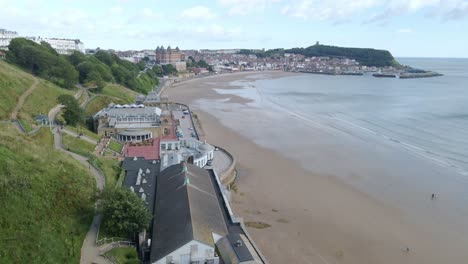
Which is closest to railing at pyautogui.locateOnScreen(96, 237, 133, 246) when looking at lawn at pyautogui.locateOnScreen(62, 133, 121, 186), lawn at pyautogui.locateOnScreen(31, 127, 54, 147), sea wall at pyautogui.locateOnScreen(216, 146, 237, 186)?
lawn at pyautogui.locateOnScreen(62, 133, 121, 186)

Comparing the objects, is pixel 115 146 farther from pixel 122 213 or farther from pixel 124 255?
pixel 124 255

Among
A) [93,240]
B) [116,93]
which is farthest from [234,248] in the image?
[116,93]

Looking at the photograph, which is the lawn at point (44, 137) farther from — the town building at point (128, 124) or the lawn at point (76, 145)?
the town building at point (128, 124)

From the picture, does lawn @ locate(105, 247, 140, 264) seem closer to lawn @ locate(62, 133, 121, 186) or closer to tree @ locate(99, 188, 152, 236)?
tree @ locate(99, 188, 152, 236)

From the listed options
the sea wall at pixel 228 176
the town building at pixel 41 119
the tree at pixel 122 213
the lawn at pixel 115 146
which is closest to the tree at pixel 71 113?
the town building at pixel 41 119

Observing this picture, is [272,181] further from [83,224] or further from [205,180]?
[83,224]

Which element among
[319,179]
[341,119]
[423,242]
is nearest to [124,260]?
[423,242]
